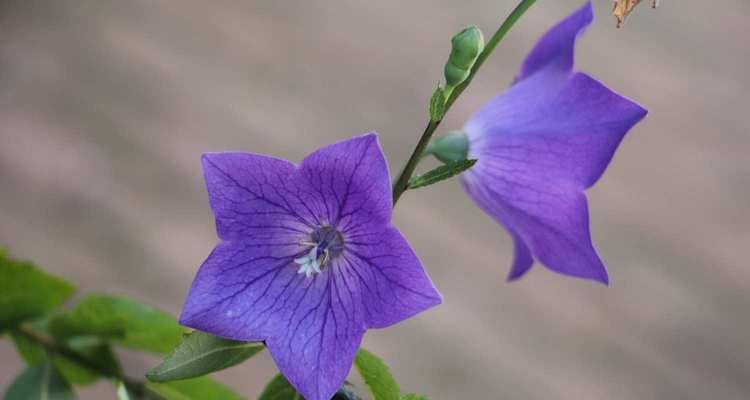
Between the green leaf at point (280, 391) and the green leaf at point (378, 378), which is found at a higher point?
the green leaf at point (280, 391)

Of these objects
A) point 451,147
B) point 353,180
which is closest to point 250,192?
point 353,180

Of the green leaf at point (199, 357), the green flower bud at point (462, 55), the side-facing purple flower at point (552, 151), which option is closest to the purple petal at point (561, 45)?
the side-facing purple flower at point (552, 151)

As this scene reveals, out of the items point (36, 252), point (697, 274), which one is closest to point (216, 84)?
point (36, 252)

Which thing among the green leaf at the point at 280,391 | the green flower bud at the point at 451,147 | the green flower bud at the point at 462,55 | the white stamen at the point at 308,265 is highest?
the green flower bud at the point at 462,55

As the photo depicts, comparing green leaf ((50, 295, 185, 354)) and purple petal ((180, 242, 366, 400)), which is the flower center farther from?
green leaf ((50, 295, 185, 354))

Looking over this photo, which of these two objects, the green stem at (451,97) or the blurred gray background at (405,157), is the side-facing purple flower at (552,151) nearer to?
the green stem at (451,97)

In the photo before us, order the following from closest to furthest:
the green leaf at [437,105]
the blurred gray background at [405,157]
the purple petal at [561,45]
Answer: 1. the green leaf at [437,105]
2. the purple petal at [561,45]
3. the blurred gray background at [405,157]

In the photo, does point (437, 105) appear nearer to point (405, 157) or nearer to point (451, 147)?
point (451, 147)
